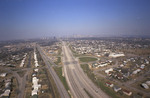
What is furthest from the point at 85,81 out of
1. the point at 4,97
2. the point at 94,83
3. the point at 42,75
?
the point at 4,97

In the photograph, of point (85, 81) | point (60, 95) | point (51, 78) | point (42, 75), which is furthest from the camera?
point (42, 75)

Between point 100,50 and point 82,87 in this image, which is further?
point 100,50

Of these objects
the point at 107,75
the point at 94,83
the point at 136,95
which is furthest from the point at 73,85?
the point at 136,95

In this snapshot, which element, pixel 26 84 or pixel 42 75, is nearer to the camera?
pixel 26 84

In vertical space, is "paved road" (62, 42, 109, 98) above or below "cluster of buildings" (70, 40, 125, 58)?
below

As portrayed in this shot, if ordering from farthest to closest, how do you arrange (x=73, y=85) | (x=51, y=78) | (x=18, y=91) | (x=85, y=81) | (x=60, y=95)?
1. (x=51, y=78)
2. (x=85, y=81)
3. (x=73, y=85)
4. (x=18, y=91)
5. (x=60, y=95)

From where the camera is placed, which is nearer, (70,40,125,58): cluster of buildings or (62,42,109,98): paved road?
(62,42,109,98): paved road

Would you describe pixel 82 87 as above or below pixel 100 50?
below

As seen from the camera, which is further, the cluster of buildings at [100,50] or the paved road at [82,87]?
the cluster of buildings at [100,50]

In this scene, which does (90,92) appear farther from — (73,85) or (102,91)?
(73,85)

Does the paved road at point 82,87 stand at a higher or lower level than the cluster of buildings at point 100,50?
lower
